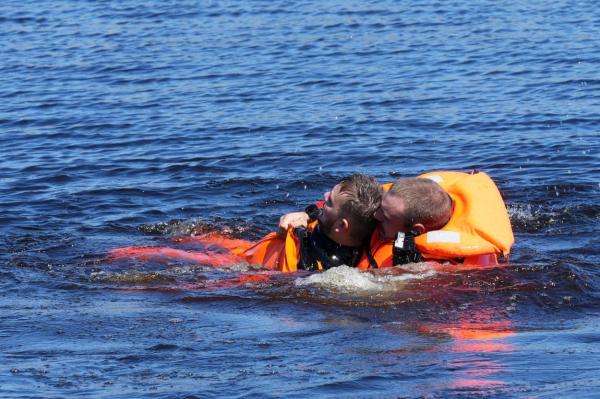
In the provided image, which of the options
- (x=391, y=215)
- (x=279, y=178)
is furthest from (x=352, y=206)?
(x=279, y=178)

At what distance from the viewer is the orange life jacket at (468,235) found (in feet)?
27.8

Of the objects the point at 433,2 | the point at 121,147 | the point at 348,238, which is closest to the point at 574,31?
the point at 433,2

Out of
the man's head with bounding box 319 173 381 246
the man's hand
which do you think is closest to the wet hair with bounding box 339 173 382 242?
the man's head with bounding box 319 173 381 246

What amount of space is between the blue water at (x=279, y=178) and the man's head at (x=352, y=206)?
0.44 metres

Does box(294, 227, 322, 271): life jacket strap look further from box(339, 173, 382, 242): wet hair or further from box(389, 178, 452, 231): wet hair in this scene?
box(389, 178, 452, 231): wet hair

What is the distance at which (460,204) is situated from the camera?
878 centimetres

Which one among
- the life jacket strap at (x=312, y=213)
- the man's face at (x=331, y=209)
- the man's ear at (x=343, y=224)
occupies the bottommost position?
the life jacket strap at (x=312, y=213)

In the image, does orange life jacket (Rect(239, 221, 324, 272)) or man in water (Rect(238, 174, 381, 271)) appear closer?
man in water (Rect(238, 174, 381, 271))

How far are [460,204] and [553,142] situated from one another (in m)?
6.54

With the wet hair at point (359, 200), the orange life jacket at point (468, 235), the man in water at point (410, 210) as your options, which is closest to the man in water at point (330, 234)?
the wet hair at point (359, 200)

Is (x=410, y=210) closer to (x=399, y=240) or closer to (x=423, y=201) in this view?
(x=423, y=201)

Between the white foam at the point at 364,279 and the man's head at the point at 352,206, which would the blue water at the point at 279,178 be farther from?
the man's head at the point at 352,206

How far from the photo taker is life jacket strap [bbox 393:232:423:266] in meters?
8.34

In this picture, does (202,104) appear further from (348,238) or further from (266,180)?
(348,238)
